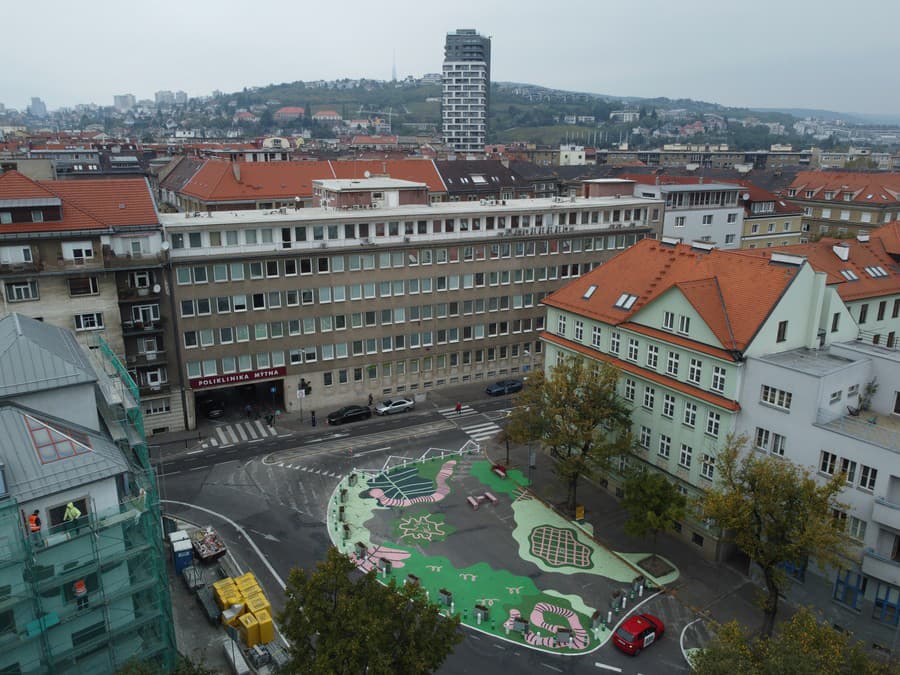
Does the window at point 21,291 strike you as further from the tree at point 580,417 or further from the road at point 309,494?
the tree at point 580,417

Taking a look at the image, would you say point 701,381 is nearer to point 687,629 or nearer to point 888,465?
point 888,465

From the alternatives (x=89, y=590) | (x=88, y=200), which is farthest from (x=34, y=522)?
(x=88, y=200)

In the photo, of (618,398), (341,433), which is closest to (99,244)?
(341,433)

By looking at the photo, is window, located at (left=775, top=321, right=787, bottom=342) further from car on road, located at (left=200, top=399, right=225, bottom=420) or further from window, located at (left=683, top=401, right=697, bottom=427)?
car on road, located at (left=200, top=399, right=225, bottom=420)

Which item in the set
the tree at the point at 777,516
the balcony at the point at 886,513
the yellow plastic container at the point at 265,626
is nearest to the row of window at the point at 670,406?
the tree at the point at 777,516

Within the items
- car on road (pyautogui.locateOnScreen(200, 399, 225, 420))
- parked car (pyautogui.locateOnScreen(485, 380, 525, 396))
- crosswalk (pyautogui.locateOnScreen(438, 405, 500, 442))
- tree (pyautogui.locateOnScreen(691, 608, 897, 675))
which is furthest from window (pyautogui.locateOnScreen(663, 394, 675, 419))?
car on road (pyautogui.locateOnScreen(200, 399, 225, 420))
